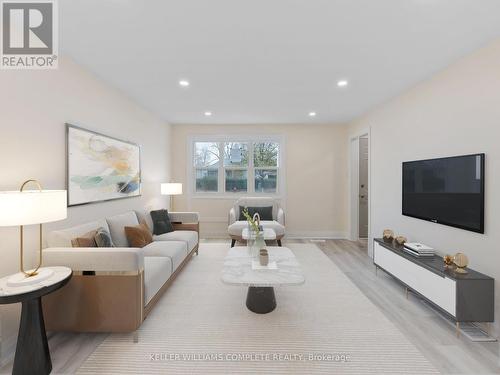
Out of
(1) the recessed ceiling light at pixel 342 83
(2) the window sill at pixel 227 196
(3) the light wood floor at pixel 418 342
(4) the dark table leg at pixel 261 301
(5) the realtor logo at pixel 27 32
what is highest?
(1) the recessed ceiling light at pixel 342 83

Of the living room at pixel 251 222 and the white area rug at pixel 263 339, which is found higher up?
the living room at pixel 251 222

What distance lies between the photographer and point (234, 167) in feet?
19.1

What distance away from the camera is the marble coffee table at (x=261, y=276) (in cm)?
214

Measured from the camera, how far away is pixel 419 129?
3104mm

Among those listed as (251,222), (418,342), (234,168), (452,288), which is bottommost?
(418,342)

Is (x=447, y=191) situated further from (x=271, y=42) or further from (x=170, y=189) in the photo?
(x=170, y=189)

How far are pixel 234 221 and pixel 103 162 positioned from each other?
268 centimetres

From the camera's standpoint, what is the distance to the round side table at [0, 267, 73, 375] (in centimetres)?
158

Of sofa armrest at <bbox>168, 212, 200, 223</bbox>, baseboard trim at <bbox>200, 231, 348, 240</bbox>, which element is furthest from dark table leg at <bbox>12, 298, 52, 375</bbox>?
baseboard trim at <bbox>200, 231, 348, 240</bbox>

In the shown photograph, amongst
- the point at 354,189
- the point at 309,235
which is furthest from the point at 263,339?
the point at 354,189

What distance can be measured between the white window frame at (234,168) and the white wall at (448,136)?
7.05 ft

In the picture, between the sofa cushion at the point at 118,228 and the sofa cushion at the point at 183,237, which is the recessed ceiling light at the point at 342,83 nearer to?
the sofa cushion at the point at 183,237

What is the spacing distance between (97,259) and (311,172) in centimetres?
465

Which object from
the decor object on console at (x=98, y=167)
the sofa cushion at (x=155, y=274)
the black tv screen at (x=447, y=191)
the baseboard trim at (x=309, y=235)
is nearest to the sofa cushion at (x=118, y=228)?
the decor object on console at (x=98, y=167)
